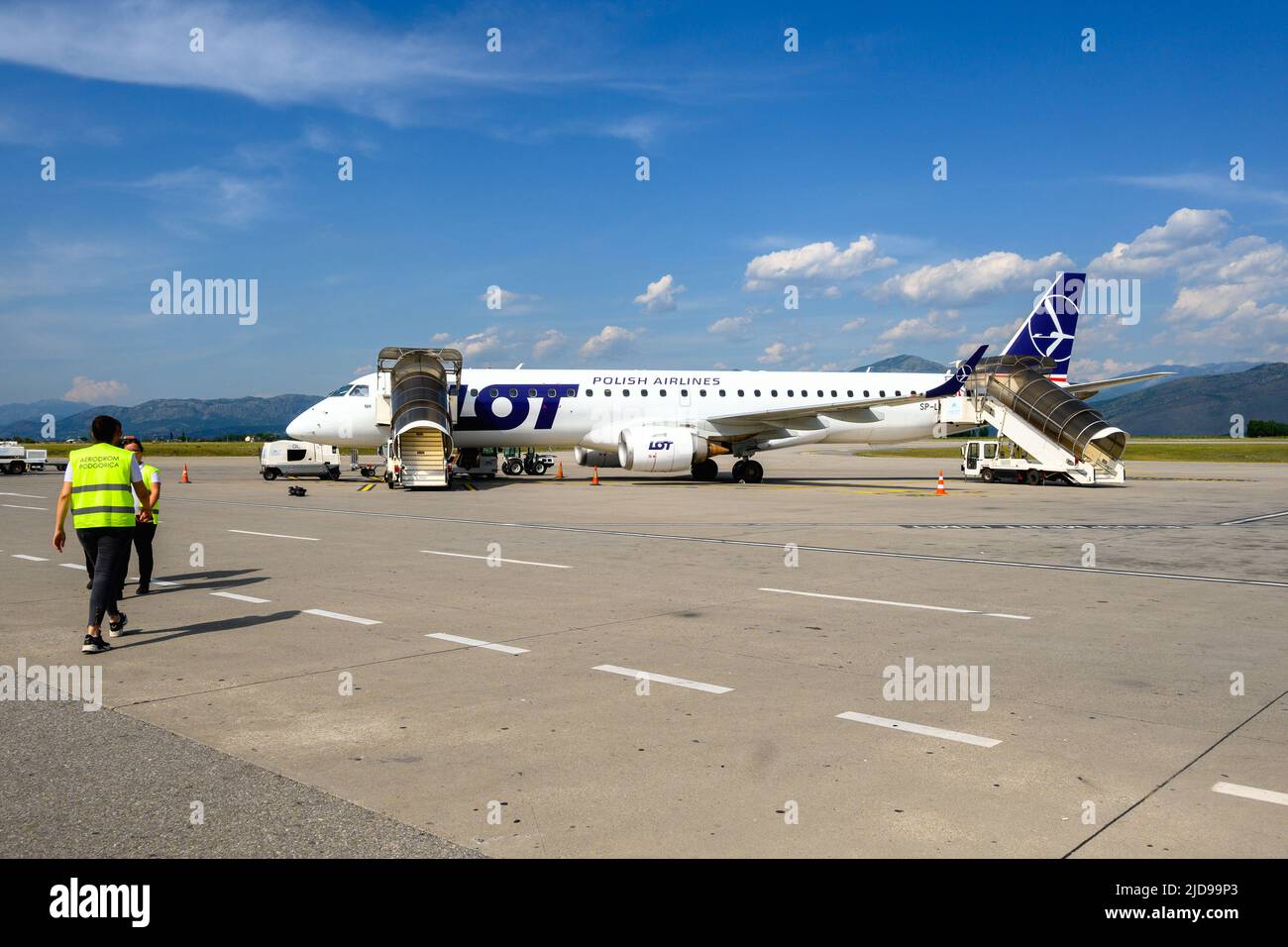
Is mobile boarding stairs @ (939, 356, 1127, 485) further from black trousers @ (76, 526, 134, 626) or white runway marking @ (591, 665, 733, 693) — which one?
black trousers @ (76, 526, 134, 626)

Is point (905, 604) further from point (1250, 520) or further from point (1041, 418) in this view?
point (1041, 418)

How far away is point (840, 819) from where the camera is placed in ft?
14.7

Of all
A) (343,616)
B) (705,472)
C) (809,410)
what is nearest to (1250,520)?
(809,410)

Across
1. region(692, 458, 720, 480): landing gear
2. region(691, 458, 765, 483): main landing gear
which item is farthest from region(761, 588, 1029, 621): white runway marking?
region(692, 458, 720, 480): landing gear

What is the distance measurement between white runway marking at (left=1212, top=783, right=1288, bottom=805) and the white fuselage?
2626cm

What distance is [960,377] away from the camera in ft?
117

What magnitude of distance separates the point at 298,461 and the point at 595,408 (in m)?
13.0

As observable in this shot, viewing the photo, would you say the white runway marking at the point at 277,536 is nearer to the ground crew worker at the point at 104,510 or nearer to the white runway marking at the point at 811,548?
the white runway marking at the point at 811,548

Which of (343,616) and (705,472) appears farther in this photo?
(705,472)

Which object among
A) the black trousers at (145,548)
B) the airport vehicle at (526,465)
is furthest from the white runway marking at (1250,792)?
the airport vehicle at (526,465)

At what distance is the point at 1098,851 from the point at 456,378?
2913cm

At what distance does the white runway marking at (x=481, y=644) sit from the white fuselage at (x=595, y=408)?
23393 millimetres

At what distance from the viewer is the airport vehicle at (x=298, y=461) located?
36938mm

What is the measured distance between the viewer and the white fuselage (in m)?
32.0
